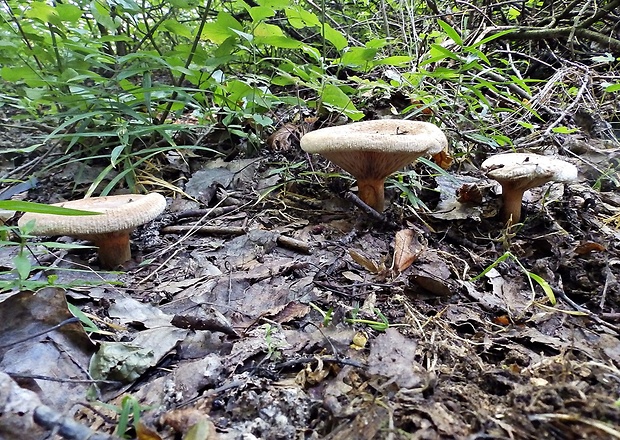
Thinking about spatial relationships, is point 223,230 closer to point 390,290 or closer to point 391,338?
point 390,290

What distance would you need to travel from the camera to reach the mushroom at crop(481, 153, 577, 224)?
227 centimetres

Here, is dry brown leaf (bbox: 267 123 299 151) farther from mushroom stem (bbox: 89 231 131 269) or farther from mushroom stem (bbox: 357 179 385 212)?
mushroom stem (bbox: 89 231 131 269)

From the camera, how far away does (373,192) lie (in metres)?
2.66

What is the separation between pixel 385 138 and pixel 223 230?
1170 millimetres

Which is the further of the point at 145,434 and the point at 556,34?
the point at 556,34

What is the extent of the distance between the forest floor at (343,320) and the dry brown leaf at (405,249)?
0.04ft

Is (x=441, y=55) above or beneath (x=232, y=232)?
above

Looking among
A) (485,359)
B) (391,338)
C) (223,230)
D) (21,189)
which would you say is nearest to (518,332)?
(485,359)

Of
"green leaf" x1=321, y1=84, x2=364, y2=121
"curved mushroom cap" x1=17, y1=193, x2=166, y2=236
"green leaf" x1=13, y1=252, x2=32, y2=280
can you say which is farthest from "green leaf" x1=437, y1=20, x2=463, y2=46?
"green leaf" x1=13, y1=252, x2=32, y2=280

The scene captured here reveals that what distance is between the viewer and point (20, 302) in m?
1.56

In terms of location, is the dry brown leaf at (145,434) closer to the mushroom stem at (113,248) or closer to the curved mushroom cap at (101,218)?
the curved mushroom cap at (101,218)

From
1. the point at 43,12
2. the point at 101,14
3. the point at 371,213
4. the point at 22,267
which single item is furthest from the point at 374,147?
the point at 43,12

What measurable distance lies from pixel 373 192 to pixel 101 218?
1634 millimetres

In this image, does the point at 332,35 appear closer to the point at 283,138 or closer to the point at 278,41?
the point at 278,41
